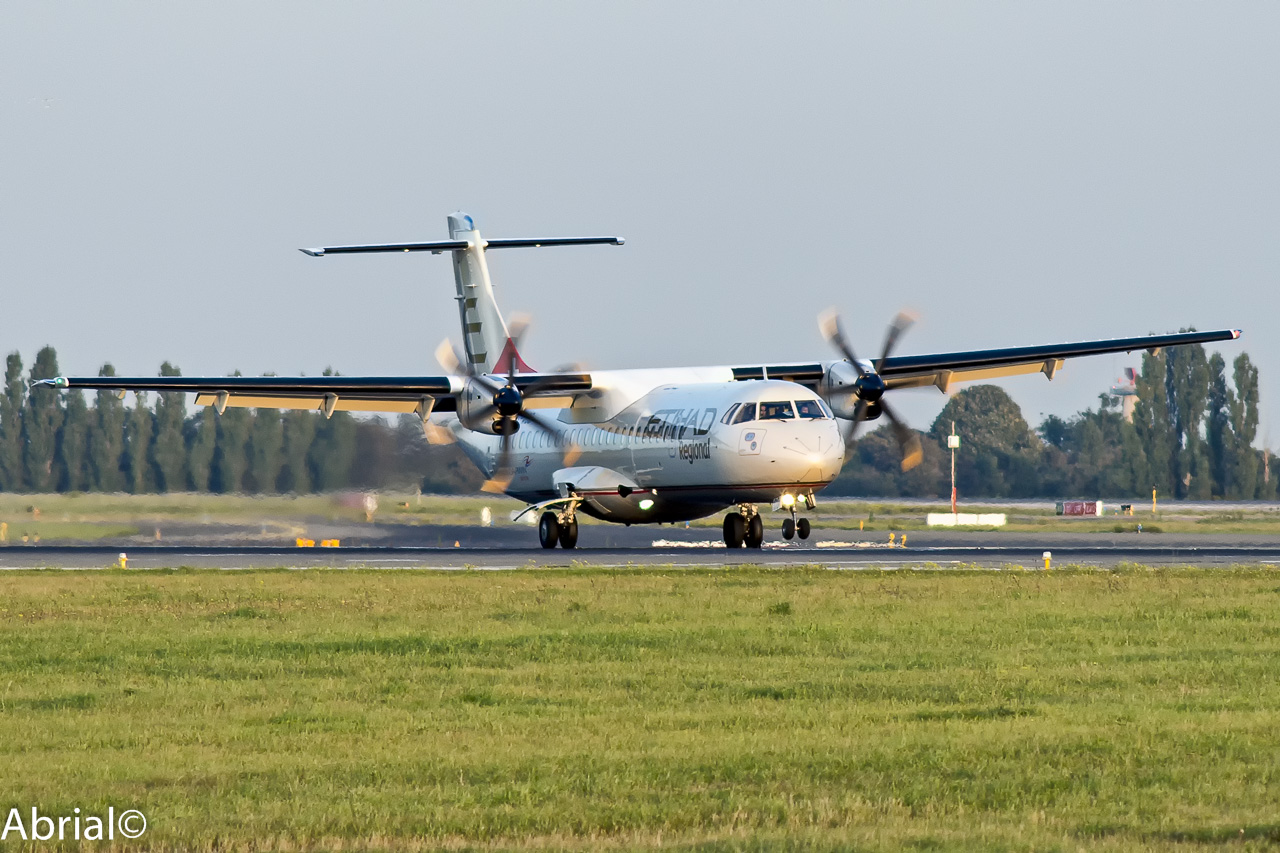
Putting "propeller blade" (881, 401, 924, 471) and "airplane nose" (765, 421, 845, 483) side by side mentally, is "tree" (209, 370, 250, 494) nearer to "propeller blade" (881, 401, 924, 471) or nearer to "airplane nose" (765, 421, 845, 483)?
"airplane nose" (765, 421, 845, 483)

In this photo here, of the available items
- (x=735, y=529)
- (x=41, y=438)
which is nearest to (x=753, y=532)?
(x=735, y=529)

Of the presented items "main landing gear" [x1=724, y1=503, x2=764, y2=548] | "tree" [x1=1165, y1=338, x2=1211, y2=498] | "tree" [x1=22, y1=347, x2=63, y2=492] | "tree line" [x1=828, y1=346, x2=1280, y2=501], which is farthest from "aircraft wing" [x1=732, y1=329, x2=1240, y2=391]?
"tree" [x1=1165, y1=338, x2=1211, y2=498]

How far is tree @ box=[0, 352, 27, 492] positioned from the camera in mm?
43062

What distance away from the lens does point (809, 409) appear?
113 ft

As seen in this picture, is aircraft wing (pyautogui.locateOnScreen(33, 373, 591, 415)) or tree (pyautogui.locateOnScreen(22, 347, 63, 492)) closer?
aircraft wing (pyautogui.locateOnScreen(33, 373, 591, 415))

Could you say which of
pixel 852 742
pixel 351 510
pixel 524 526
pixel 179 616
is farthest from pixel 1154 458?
pixel 852 742

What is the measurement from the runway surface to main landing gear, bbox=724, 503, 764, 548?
1.42 feet

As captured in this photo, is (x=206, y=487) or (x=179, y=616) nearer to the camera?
(x=179, y=616)

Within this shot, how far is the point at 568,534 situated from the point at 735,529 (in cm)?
417

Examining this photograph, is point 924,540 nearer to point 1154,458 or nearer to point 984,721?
point 984,721

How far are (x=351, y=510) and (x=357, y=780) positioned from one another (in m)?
31.2

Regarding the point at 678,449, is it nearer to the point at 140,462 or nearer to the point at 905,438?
the point at 905,438

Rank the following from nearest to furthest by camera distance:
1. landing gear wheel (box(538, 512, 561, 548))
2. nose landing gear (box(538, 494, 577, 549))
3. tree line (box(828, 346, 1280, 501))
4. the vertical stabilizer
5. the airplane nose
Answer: the airplane nose
nose landing gear (box(538, 494, 577, 549))
landing gear wheel (box(538, 512, 561, 548))
the vertical stabilizer
tree line (box(828, 346, 1280, 501))

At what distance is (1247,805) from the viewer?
859 centimetres
